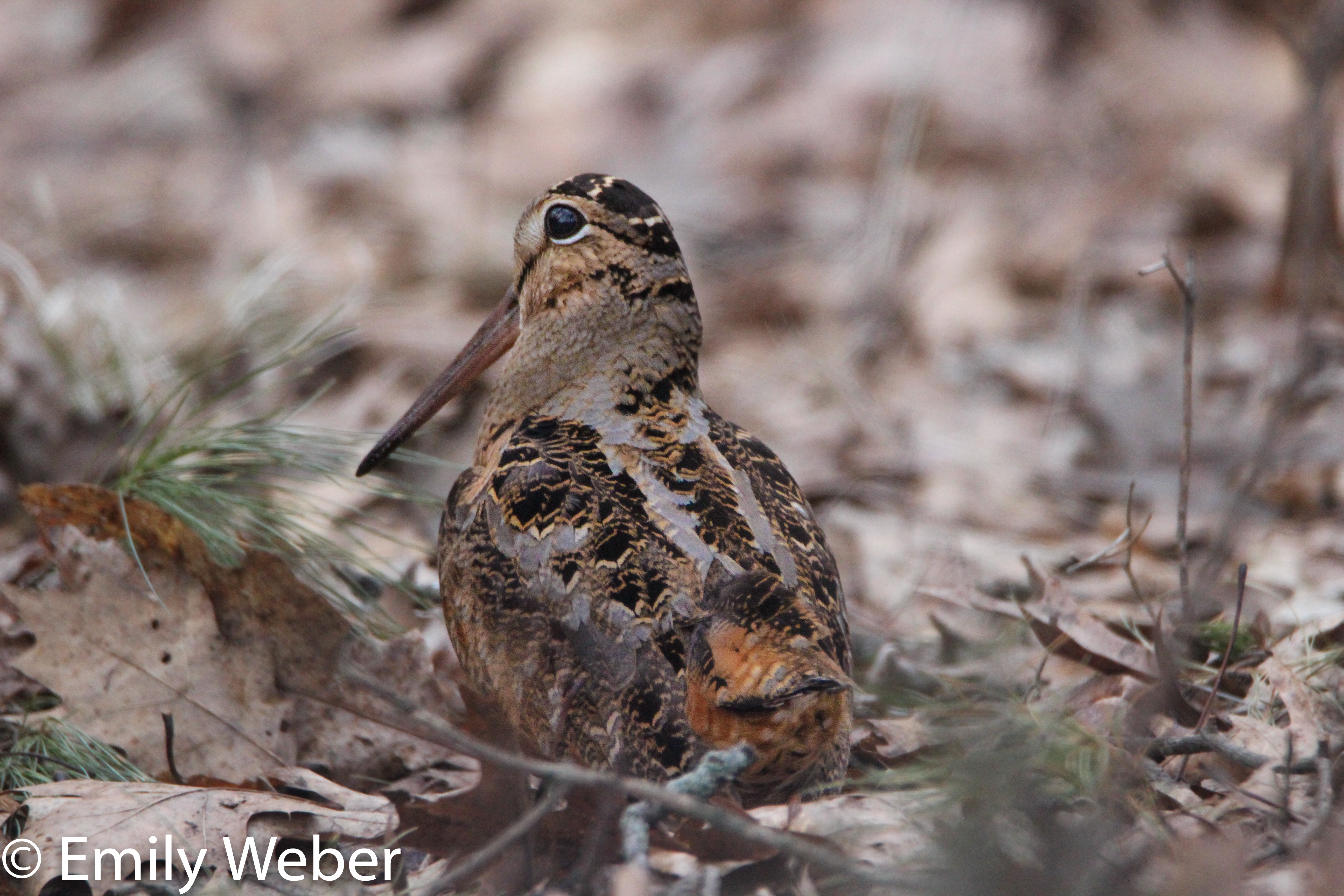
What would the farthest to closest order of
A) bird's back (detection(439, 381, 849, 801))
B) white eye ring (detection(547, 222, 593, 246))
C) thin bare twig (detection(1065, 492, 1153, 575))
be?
white eye ring (detection(547, 222, 593, 246)) → thin bare twig (detection(1065, 492, 1153, 575)) → bird's back (detection(439, 381, 849, 801))

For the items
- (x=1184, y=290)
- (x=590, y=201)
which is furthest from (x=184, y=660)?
(x=1184, y=290)

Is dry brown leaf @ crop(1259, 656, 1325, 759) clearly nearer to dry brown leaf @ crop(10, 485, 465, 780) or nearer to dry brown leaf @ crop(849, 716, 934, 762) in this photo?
dry brown leaf @ crop(849, 716, 934, 762)

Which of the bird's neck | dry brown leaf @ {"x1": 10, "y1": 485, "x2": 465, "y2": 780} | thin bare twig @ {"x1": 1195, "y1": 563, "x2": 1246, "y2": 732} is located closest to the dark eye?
the bird's neck

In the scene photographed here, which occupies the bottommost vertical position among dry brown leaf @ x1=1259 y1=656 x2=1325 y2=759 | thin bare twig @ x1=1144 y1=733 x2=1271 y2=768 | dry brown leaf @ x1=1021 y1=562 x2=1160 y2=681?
dry brown leaf @ x1=1021 y1=562 x2=1160 y2=681

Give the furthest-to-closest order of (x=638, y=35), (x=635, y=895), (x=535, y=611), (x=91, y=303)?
1. (x=638, y=35)
2. (x=91, y=303)
3. (x=535, y=611)
4. (x=635, y=895)

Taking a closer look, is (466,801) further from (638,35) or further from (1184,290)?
(638,35)

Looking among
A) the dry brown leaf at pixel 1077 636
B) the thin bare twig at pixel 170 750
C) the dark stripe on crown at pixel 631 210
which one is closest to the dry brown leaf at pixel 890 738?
the dry brown leaf at pixel 1077 636

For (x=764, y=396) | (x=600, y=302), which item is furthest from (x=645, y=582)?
(x=764, y=396)
